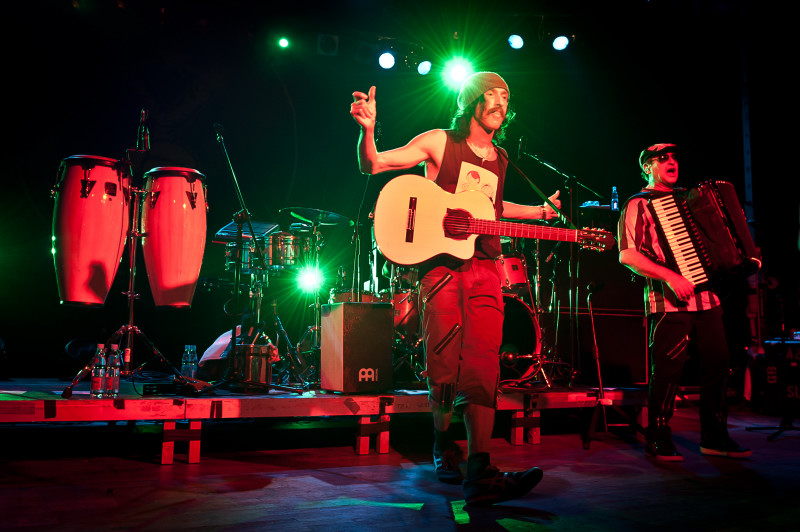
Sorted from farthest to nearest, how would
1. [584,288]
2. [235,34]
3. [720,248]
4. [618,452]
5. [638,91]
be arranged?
[638,91] → [235,34] → [584,288] → [618,452] → [720,248]

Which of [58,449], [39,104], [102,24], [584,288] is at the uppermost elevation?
[102,24]

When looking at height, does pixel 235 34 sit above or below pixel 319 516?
above

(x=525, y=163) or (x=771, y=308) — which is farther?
(x=525, y=163)

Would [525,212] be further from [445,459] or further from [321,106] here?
[321,106]

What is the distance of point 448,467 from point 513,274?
228 centimetres

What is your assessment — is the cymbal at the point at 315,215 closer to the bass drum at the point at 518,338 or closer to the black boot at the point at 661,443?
the bass drum at the point at 518,338

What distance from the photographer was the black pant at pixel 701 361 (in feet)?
13.8

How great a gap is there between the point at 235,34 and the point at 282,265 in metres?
3.46

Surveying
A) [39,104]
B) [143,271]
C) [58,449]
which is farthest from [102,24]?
[58,449]

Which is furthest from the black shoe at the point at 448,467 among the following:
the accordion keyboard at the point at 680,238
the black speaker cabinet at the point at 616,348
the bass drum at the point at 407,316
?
the black speaker cabinet at the point at 616,348

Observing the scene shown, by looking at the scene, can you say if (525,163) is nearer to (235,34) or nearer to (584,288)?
(584,288)

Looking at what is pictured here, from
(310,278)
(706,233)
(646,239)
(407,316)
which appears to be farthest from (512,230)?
(310,278)

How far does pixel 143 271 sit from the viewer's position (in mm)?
7340

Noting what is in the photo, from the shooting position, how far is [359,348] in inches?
178
